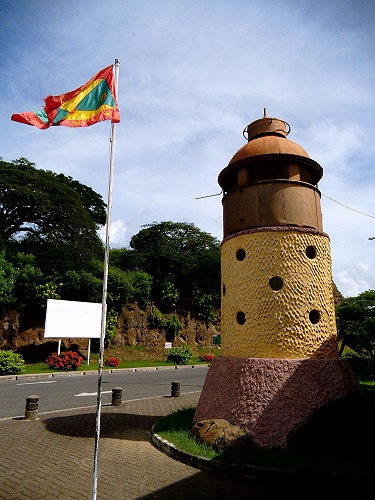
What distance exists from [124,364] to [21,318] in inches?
342

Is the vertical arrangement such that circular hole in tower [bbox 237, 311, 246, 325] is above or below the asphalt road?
above

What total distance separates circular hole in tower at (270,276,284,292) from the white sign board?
18601mm

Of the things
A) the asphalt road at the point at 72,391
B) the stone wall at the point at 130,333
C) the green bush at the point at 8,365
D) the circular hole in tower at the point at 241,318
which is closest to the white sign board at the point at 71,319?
the green bush at the point at 8,365

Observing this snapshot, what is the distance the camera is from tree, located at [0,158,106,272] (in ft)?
95.8

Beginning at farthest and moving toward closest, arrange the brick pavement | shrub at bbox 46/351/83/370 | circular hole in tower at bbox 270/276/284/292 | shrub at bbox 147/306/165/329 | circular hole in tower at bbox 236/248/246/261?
shrub at bbox 147/306/165/329 < shrub at bbox 46/351/83/370 < circular hole in tower at bbox 236/248/246/261 < circular hole in tower at bbox 270/276/284/292 < the brick pavement

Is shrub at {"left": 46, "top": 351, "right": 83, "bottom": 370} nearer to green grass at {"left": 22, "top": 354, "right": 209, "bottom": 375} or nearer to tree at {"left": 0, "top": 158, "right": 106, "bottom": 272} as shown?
green grass at {"left": 22, "top": 354, "right": 209, "bottom": 375}

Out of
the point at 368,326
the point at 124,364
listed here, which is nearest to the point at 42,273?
the point at 124,364

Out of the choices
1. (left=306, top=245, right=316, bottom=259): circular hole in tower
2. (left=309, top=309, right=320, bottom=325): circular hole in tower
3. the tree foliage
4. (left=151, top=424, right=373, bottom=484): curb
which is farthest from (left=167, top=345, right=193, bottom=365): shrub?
(left=151, top=424, right=373, bottom=484): curb

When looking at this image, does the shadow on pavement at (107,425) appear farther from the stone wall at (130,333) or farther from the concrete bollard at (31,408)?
the stone wall at (130,333)

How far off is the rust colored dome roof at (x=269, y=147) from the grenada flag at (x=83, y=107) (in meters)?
3.79

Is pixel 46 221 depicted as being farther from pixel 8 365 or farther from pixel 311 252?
pixel 311 252

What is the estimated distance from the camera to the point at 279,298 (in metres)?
7.95

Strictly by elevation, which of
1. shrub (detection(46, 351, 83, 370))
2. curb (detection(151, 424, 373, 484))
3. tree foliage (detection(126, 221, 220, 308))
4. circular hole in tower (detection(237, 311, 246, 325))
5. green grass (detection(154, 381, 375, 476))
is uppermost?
tree foliage (detection(126, 221, 220, 308))

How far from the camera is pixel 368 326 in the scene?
21281mm
